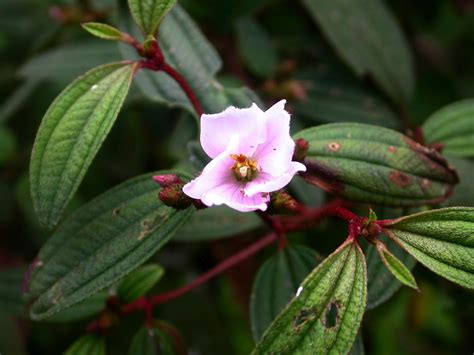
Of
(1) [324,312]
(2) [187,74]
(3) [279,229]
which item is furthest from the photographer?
(2) [187,74]

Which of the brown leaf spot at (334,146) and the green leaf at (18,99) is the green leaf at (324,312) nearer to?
the brown leaf spot at (334,146)

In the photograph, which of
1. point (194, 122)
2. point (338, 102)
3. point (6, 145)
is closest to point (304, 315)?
point (194, 122)

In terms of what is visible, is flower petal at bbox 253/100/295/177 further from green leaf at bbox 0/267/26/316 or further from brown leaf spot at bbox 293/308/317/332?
green leaf at bbox 0/267/26/316

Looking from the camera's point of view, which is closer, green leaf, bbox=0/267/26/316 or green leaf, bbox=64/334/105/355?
green leaf, bbox=64/334/105/355

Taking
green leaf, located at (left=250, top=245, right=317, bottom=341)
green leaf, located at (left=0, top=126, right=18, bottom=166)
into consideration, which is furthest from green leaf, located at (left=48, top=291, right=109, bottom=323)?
green leaf, located at (left=0, top=126, right=18, bottom=166)

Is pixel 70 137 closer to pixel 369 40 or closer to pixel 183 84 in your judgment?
pixel 183 84
